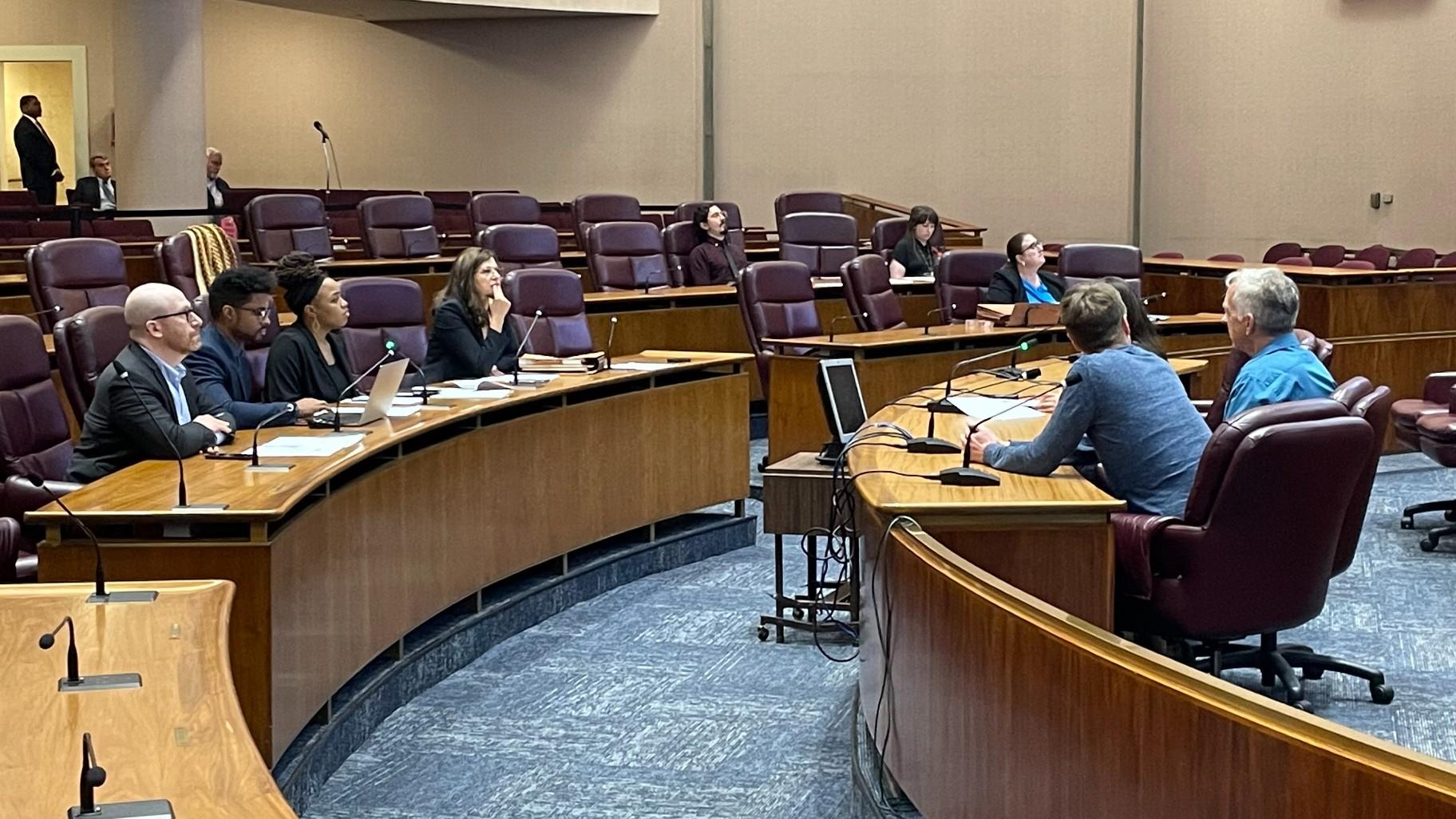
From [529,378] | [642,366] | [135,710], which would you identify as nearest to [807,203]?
[642,366]

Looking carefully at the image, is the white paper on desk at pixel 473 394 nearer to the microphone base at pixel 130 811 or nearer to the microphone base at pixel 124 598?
the microphone base at pixel 124 598

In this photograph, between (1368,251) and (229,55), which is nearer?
(1368,251)

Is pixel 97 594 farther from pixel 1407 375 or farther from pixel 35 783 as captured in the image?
pixel 1407 375

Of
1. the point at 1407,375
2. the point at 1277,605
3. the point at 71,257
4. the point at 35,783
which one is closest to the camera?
the point at 35,783

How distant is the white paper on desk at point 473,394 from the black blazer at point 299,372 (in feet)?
1.03

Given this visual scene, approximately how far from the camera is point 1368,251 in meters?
11.1

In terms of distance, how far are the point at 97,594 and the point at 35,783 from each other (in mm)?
907

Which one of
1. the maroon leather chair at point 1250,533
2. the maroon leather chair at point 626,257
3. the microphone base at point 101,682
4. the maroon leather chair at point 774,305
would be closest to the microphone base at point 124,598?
the microphone base at point 101,682

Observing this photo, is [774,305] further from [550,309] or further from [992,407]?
[992,407]

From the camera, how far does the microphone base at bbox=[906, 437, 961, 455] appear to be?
4.02m

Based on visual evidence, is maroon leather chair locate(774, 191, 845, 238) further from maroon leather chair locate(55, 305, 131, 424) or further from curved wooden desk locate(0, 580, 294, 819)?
curved wooden desk locate(0, 580, 294, 819)

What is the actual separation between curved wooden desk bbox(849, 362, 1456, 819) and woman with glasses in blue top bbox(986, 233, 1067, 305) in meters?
4.40

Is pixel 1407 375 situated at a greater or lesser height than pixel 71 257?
lesser

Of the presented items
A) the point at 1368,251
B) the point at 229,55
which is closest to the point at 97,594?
the point at 1368,251
